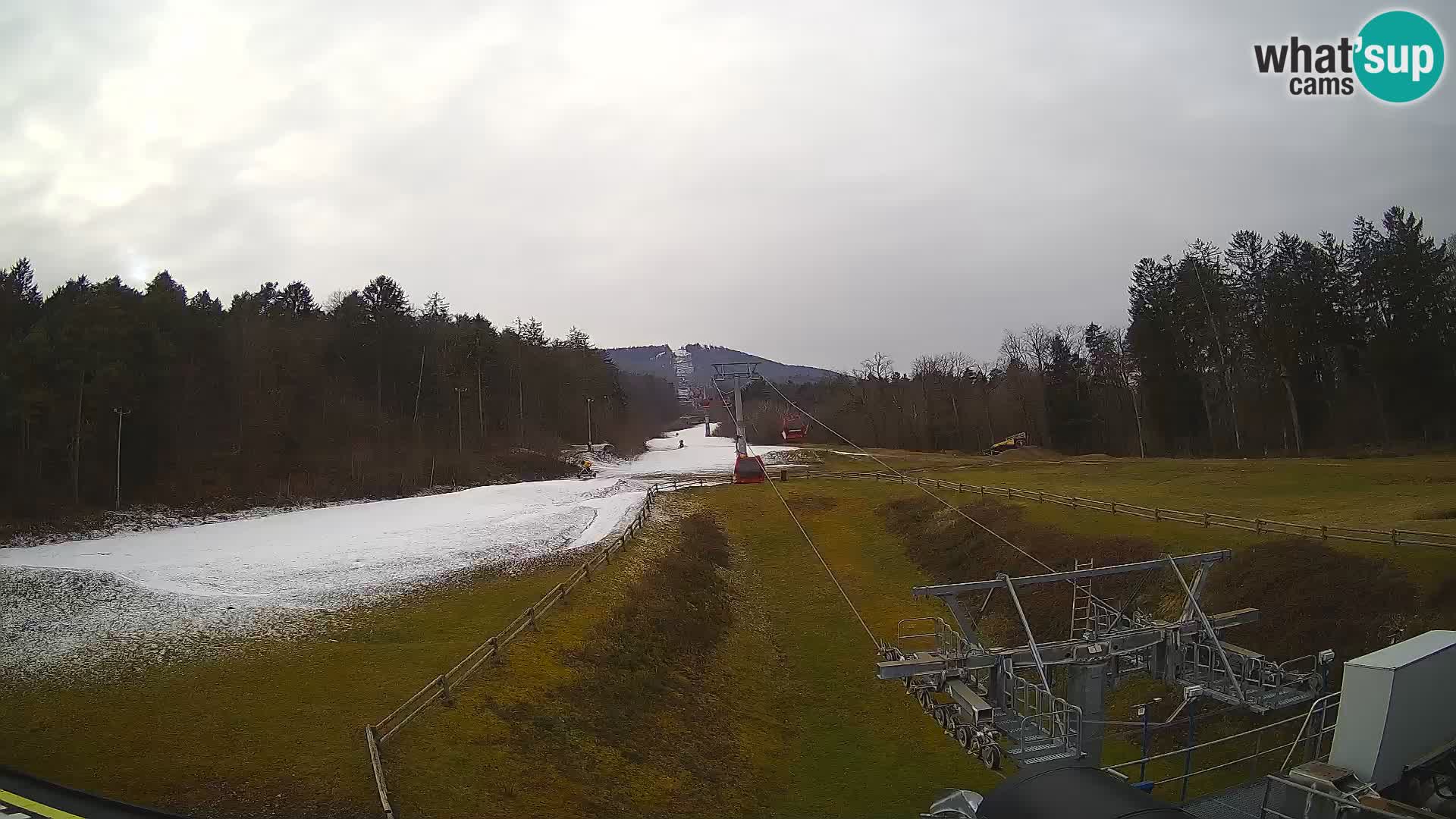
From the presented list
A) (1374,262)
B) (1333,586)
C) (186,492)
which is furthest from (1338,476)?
(186,492)

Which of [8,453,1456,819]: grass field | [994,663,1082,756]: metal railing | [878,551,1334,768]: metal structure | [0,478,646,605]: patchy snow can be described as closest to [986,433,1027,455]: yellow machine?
[8,453,1456,819]: grass field

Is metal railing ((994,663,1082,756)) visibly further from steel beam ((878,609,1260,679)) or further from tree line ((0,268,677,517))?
tree line ((0,268,677,517))

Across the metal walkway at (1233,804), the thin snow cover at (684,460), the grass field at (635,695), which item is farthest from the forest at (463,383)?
the metal walkway at (1233,804)

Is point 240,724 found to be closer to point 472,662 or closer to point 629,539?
point 472,662

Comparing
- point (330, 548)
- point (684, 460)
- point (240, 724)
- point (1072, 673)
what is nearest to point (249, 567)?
point (330, 548)

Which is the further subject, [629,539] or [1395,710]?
[629,539]

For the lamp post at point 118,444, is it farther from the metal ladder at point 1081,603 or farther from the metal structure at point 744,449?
the metal ladder at point 1081,603
